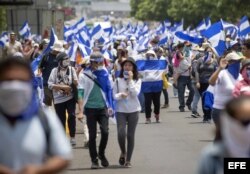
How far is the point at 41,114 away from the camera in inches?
221

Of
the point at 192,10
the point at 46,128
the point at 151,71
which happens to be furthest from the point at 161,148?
the point at 192,10

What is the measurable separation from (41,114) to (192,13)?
8381 centimetres

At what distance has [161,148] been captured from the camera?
15023 millimetres

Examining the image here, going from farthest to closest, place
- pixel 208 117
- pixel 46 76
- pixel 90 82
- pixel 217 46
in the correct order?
pixel 208 117 → pixel 217 46 → pixel 46 76 → pixel 90 82

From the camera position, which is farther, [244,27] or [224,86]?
[244,27]

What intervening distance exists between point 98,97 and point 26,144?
24.3ft

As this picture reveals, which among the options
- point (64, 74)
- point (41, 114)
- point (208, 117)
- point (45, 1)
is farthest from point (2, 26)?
point (41, 114)

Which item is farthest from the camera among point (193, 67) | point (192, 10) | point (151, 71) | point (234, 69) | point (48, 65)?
point (192, 10)

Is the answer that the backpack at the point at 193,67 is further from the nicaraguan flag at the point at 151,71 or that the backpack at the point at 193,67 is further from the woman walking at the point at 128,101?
the woman walking at the point at 128,101

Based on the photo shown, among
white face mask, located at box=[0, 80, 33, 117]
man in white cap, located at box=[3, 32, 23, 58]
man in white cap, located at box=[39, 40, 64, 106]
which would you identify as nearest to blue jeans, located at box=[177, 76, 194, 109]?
man in white cap, located at box=[3, 32, 23, 58]

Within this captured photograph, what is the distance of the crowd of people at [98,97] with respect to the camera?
5406mm

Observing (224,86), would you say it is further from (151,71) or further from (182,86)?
(182,86)

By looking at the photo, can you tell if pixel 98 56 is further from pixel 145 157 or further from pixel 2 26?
pixel 2 26

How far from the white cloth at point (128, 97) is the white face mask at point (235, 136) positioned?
755 centimetres
